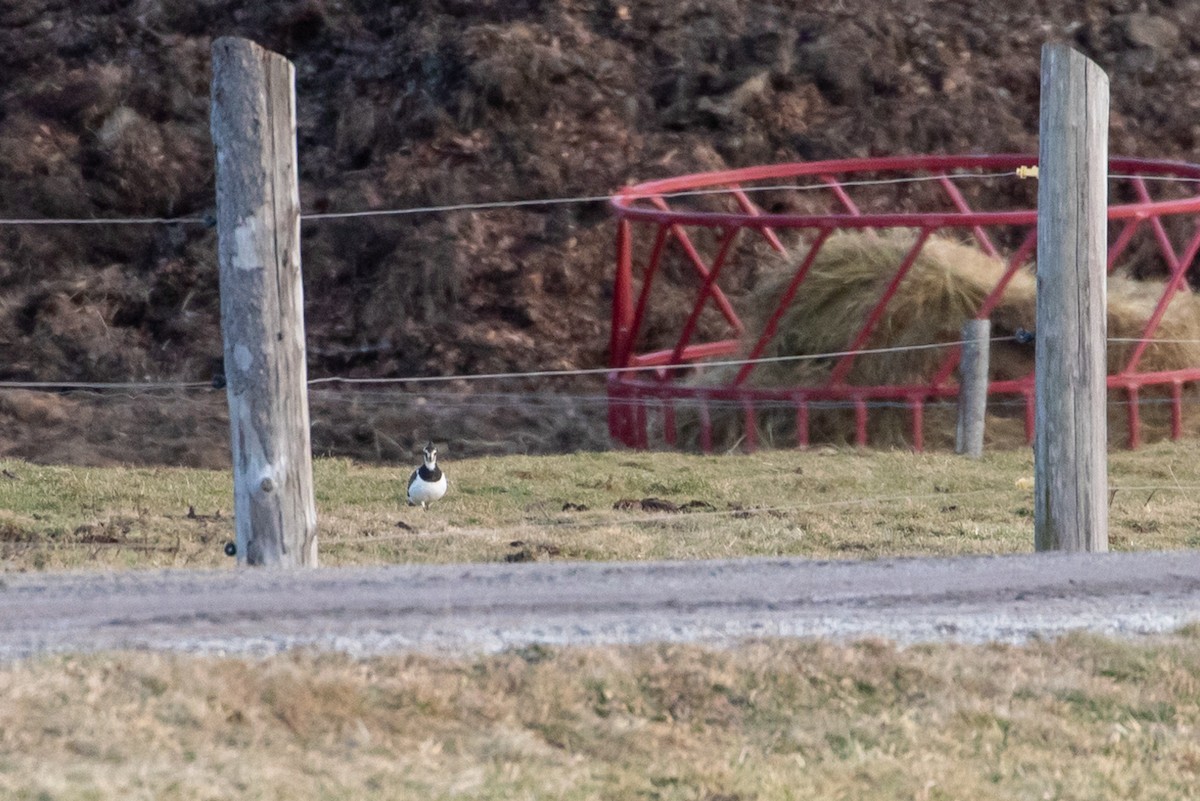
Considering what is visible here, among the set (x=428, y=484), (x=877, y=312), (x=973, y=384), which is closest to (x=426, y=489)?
(x=428, y=484)

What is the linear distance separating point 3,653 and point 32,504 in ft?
13.1

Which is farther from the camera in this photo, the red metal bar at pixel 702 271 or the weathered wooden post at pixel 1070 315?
the red metal bar at pixel 702 271

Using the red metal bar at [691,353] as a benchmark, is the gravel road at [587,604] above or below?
below

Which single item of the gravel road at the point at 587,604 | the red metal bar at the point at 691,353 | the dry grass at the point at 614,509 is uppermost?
the red metal bar at the point at 691,353

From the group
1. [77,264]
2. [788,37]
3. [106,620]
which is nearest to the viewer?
[106,620]

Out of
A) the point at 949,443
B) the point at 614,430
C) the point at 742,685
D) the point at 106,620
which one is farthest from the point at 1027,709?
the point at 614,430

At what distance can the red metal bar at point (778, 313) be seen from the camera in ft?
34.2

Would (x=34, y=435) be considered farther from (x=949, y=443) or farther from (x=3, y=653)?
(x=3, y=653)

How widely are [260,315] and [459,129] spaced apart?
10.7 m

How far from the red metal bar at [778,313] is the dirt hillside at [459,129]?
3.51 metres

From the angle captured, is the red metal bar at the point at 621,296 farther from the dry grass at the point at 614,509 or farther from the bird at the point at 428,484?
the bird at the point at 428,484

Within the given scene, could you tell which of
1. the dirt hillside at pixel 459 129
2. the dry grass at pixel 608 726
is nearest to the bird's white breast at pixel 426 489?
the dry grass at pixel 608 726

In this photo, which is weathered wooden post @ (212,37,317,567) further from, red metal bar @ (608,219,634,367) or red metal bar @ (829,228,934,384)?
red metal bar @ (608,219,634,367)

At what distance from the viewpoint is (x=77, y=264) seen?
15844 mm
